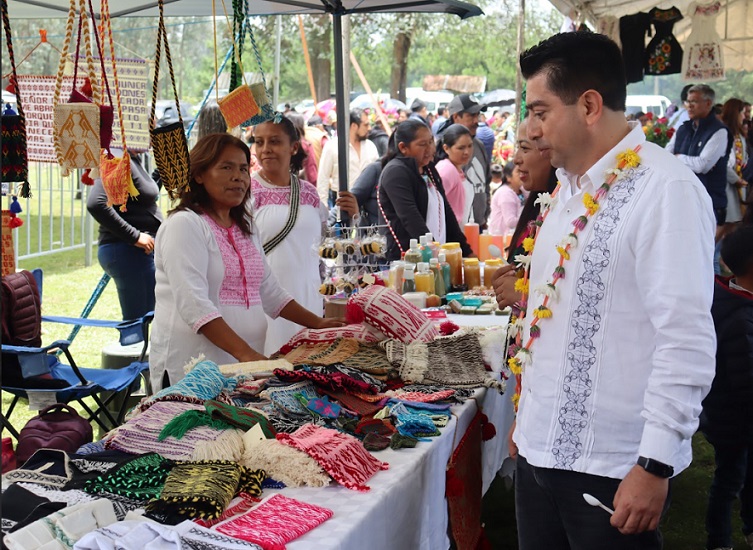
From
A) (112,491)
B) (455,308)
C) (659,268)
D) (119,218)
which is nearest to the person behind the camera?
(659,268)

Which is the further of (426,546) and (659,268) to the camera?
(426,546)

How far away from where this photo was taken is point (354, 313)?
3371 mm

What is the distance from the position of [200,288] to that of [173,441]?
3.78 ft

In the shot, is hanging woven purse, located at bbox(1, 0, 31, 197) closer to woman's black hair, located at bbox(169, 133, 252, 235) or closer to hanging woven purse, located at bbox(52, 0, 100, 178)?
hanging woven purse, located at bbox(52, 0, 100, 178)

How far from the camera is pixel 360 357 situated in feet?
10.1

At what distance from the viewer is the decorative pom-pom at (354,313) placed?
3322 mm

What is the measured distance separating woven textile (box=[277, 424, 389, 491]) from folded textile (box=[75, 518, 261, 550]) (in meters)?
0.42

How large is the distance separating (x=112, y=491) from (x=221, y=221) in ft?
5.39

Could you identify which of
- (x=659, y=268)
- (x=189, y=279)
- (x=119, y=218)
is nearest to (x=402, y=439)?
(x=659, y=268)

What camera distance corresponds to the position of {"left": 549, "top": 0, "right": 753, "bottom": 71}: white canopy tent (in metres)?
8.66

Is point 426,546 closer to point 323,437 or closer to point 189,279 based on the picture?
point 323,437

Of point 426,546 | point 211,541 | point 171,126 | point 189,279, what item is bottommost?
point 426,546

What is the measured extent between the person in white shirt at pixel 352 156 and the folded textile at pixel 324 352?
20.2 ft

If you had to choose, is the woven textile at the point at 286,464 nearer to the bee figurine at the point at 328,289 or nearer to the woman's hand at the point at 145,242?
the bee figurine at the point at 328,289
